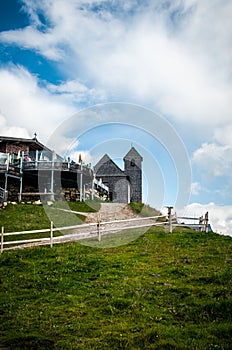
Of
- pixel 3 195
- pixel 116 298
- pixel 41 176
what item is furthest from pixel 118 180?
pixel 116 298

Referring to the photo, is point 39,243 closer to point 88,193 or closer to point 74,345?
point 74,345

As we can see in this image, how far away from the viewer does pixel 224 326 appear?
9047mm

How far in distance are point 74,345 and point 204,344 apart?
274 centimetres

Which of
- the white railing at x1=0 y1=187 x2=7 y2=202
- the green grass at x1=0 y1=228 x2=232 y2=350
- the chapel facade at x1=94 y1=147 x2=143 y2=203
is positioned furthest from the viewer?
the chapel facade at x1=94 y1=147 x2=143 y2=203

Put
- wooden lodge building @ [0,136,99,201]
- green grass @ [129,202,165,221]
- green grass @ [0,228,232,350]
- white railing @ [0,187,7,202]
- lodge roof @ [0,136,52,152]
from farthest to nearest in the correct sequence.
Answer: lodge roof @ [0,136,52,152] < green grass @ [129,202,165,221] < wooden lodge building @ [0,136,99,201] < white railing @ [0,187,7,202] < green grass @ [0,228,232,350]

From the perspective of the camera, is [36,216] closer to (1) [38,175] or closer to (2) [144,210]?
(1) [38,175]

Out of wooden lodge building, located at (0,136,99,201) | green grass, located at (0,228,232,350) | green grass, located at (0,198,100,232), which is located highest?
wooden lodge building, located at (0,136,99,201)

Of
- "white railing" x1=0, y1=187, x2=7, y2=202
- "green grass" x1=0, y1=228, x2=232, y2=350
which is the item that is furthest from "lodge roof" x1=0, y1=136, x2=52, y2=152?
"green grass" x1=0, y1=228, x2=232, y2=350

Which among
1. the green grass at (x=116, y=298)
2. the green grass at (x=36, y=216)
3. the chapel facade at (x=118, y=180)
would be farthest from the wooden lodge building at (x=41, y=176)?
the green grass at (x=116, y=298)

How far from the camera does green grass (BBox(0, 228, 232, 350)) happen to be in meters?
8.69

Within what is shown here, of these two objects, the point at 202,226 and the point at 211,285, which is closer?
the point at 211,285

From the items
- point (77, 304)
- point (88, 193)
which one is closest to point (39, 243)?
point (77, 304)

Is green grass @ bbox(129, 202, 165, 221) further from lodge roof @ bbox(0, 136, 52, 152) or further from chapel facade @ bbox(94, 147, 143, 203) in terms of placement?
lodge roof @ bbox(0, 136, 52, 152)

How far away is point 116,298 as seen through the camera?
11.6 meters
